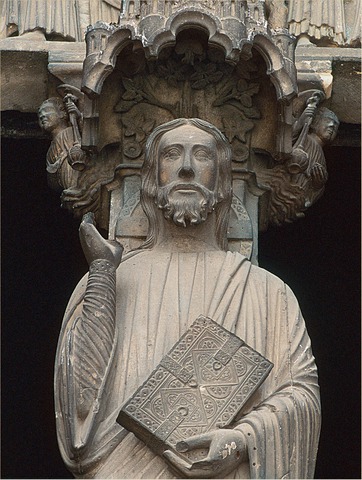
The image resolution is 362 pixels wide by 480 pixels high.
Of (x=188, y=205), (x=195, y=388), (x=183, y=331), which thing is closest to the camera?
(x=195, y=388)

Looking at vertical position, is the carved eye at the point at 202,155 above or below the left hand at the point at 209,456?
above

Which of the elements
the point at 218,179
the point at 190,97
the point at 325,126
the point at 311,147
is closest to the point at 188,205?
the point at 218,179

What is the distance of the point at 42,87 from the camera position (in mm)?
13641

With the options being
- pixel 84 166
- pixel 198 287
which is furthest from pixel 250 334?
pixel 84 166

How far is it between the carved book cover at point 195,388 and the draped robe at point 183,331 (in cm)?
11

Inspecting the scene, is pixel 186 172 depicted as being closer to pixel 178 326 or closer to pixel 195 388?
pixel 178 326

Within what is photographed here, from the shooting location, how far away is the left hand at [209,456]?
1156 centimetres

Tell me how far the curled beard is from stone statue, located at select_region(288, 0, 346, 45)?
155cm

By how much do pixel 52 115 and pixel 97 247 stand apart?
132cm

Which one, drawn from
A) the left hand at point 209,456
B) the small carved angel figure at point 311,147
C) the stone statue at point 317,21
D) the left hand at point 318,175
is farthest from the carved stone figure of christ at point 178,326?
the stone statue at point 317,21

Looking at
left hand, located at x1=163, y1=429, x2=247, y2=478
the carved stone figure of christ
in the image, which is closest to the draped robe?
the carved stone figure of christ

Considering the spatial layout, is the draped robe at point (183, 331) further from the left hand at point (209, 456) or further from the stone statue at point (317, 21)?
the stone statue at point (317, 21)

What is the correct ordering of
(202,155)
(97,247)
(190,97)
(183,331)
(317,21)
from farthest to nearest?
(317,21) → (190,97) → (202,155) → (97,247) → (183,331)

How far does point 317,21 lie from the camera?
45.6ft
